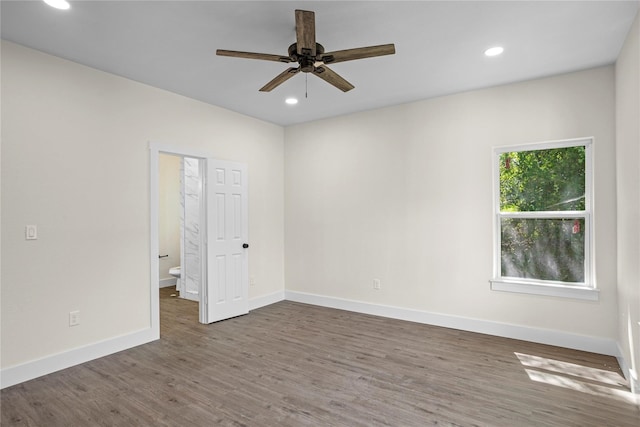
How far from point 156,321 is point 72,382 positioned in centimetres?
102

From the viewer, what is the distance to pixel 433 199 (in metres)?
4.24

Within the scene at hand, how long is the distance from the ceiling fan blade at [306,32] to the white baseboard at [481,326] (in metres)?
3.37

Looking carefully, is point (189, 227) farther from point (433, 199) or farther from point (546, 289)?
point (546, 289)

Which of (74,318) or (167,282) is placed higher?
(74,318)

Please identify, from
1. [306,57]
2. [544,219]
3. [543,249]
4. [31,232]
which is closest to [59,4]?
[306,57]

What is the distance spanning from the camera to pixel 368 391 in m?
2.67

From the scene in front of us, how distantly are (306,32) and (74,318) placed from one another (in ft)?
10.5

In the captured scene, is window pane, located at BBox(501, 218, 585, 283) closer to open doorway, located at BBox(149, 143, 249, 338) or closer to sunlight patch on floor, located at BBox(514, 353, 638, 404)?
sunlight patch on floor, located at BBox(514, 353, 638, 404)

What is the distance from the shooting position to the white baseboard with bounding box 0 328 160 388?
2773 mm

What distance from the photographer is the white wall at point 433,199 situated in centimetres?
338

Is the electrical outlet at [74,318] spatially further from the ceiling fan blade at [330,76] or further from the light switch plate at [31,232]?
the ceiling fan blade at [330,76]

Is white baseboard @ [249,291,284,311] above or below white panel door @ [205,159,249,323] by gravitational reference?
below

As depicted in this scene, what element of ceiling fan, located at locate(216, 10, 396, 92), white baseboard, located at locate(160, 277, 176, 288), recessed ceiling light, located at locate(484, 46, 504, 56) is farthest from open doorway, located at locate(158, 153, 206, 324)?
recessed ceiling light, located at locate(484, 46, 504, 56)

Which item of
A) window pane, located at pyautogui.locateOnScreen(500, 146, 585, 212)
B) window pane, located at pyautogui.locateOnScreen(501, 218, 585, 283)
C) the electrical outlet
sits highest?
window pane, located at pyautogui.locateOnScreen(500, 146, 585, 212)
